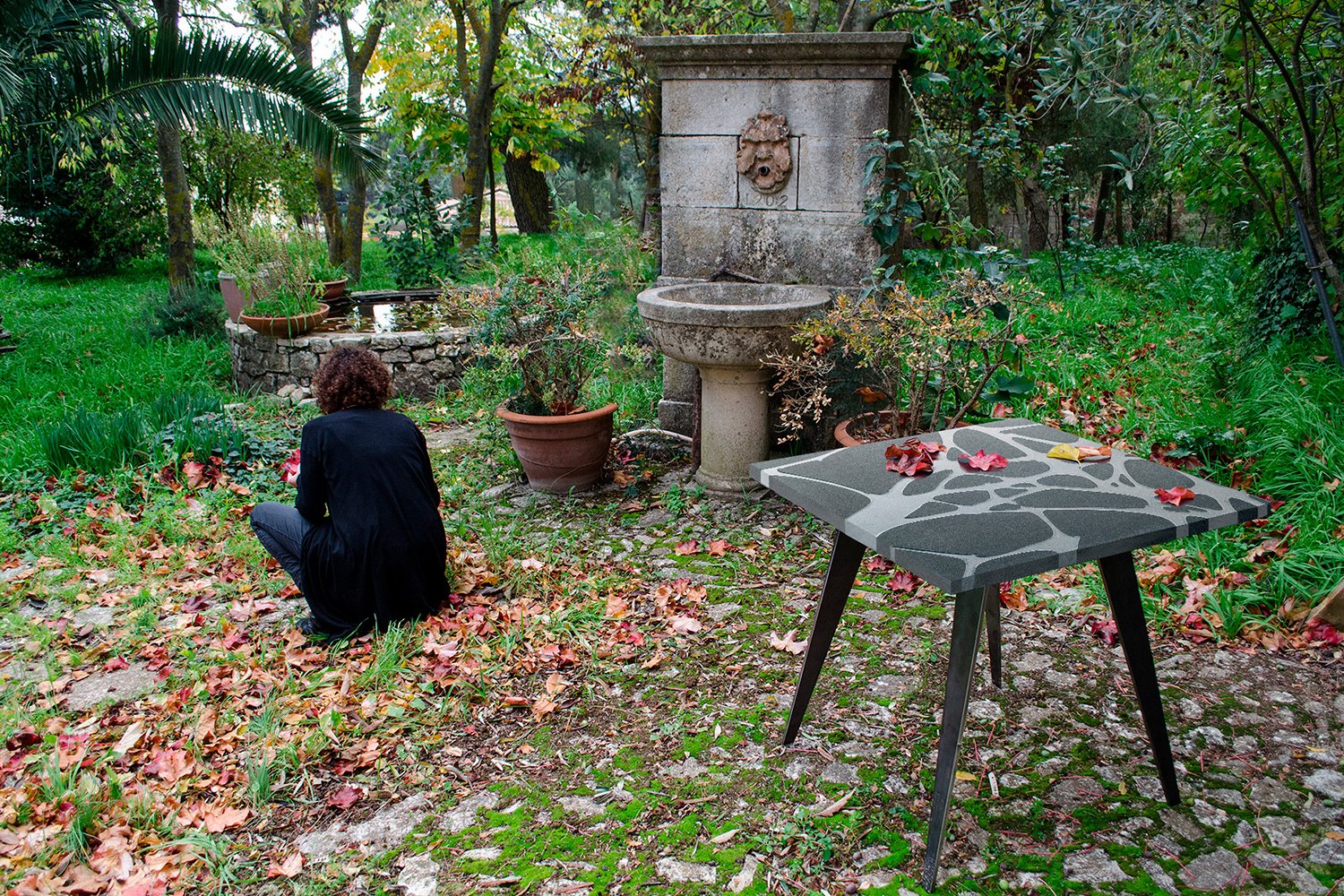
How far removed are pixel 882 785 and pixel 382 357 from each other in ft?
20.3

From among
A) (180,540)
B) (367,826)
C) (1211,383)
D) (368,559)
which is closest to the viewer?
(367,826)

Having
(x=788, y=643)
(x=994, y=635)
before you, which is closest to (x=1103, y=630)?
(x=994, y=635)

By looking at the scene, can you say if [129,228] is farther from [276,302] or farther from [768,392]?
[768,392]

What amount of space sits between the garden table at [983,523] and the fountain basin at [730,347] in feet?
5.93

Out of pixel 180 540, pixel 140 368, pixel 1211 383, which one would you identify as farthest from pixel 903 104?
pixel 140 368

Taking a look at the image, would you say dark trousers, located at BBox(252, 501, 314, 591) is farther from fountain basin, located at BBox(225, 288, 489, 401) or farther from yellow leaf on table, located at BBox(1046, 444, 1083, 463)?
fountain basin, located at BBox(225, 288, 489, 401)

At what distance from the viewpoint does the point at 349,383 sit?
378 cm

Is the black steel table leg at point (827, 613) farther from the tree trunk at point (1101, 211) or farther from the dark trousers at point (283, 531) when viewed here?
the tree trunk at point (1101, 211)

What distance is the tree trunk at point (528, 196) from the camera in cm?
1891

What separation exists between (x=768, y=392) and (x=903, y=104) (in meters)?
1.93

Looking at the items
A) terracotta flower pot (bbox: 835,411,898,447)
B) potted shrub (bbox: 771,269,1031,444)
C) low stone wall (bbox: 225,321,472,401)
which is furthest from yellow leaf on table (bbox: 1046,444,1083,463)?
low stone wall (bbox: 225,321,472,401)

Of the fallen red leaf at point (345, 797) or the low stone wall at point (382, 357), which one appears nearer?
the fallen red leaf at point (345, 797)

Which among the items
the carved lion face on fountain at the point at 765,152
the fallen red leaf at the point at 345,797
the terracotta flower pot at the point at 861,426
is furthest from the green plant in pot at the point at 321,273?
the fallen red leaf at the point at 345,797

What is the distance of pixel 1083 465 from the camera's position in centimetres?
281
